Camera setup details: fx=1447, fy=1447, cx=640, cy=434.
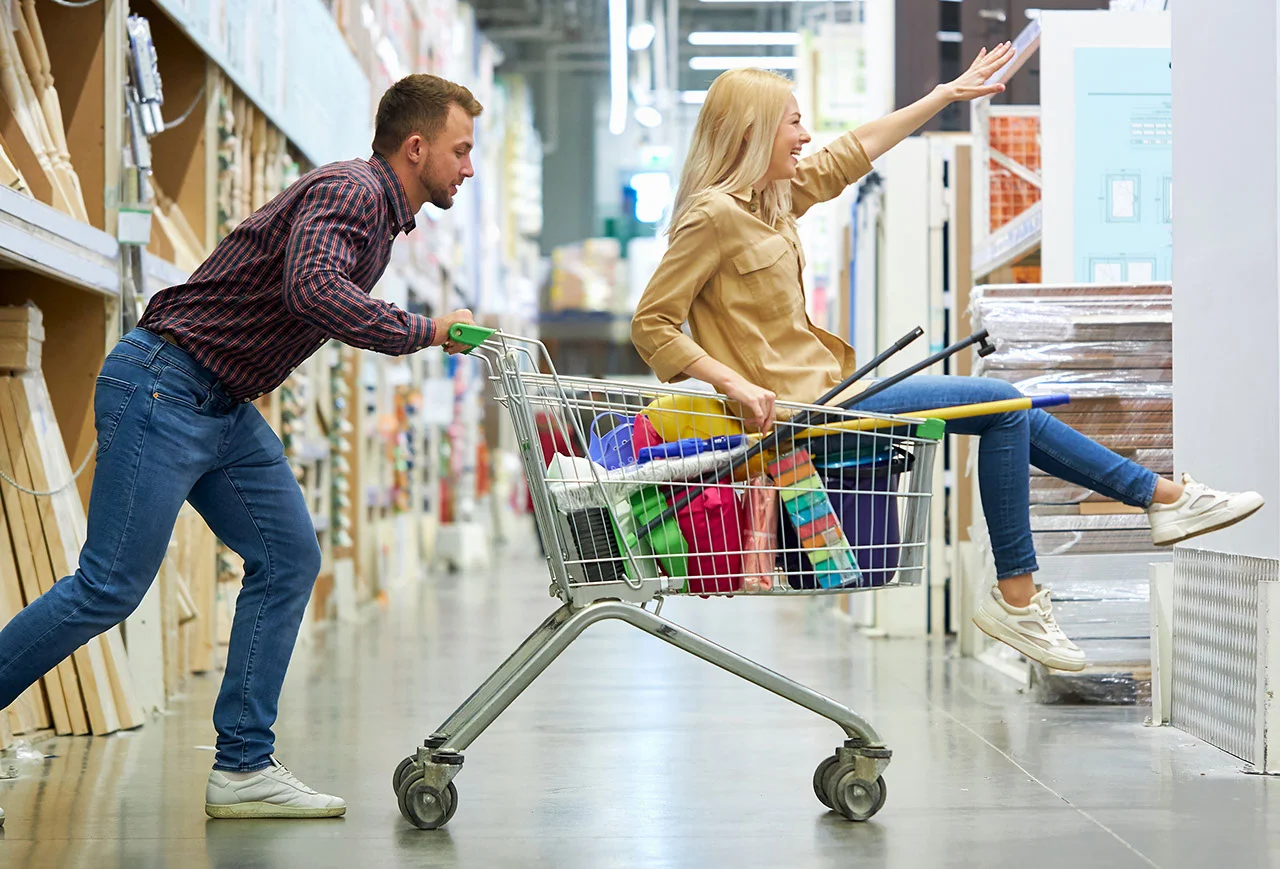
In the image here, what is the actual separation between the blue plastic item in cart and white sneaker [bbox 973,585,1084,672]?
783mm

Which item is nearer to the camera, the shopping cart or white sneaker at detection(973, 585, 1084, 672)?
the shopping cart

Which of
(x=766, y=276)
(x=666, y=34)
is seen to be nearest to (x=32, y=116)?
(x=766, y=276)

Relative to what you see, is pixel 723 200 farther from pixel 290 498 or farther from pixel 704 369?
pixel 290 498

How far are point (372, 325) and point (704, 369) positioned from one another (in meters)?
0.71

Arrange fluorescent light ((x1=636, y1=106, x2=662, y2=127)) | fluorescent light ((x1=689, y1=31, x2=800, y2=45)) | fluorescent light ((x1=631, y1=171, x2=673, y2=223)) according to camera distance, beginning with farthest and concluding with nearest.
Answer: fluorescent light ((x1=631, y1=171, x2=673, y2=223)), fluorescent light ((x1=689, y1=31, x2=800, y2=45)), fluorescent light ((x1=636, y1=106, x2=662, y2=127))

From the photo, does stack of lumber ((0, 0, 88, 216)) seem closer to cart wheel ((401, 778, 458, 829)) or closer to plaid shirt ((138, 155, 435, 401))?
plaid shirt ((138, 155, 435, 401))

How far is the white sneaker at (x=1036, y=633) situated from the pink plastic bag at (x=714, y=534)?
0.68 m

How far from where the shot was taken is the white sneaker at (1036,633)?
324 cm

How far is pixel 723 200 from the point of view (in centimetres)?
322

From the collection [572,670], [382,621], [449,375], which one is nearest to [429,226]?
[449,375]

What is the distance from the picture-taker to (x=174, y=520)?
2977 millimetres

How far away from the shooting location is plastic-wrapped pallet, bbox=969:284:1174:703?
4.75m

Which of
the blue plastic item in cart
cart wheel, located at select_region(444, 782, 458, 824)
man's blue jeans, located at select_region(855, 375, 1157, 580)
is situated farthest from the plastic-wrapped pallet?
cart wheel, located at select_region(444, 782, 458, 824)

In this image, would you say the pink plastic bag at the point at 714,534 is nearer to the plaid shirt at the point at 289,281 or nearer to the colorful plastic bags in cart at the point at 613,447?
the colorful plastic bags in cart at the point at 613,447
